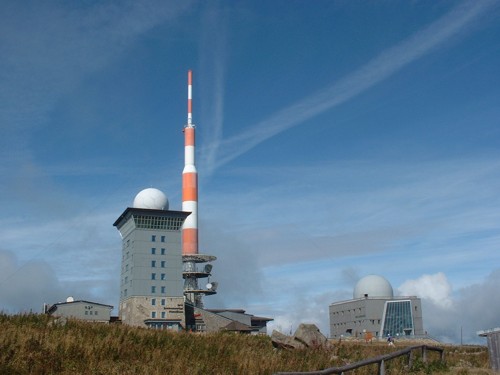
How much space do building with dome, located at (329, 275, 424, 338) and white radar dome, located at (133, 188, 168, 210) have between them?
39872mm

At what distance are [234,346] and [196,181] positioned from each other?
74694 millimetres

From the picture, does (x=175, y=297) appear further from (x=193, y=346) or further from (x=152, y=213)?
(x=193, y=346)

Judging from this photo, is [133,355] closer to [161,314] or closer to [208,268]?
[161,314]

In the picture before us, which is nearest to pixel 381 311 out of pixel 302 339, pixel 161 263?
pixel 161 263

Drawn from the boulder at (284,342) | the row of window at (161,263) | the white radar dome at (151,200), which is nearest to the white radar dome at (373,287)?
the row of window at (161,263)

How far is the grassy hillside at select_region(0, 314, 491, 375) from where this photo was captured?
1251cm

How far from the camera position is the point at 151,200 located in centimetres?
8569

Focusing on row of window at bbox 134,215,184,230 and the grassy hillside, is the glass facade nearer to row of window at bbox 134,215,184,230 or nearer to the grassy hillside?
row of window at bbox 134,215,184,230

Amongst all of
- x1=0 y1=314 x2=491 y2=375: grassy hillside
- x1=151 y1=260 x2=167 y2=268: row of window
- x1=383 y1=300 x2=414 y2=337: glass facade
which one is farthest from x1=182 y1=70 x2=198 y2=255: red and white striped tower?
x1=0 y1=314 x2=491 y2=375: grassy hillside

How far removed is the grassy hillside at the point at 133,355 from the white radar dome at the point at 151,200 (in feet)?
219

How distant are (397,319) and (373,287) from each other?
6.96m

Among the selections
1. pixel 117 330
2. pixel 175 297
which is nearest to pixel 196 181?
pixel 175 297

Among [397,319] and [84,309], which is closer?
[84,309]

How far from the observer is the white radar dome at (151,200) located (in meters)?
85.3
